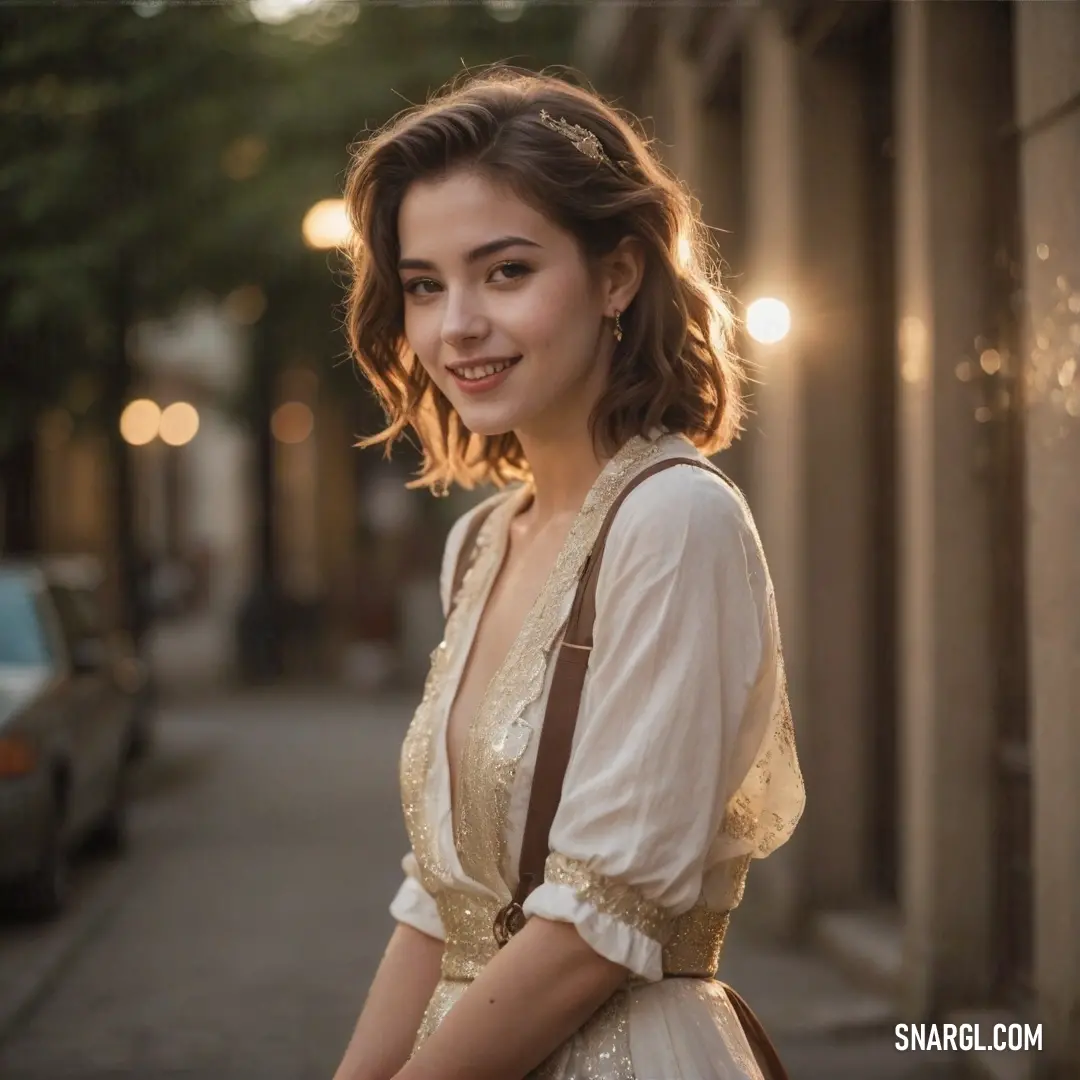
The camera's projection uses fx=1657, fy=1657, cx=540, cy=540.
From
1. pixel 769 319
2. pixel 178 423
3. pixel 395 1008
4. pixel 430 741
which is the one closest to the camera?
pixel 430 741

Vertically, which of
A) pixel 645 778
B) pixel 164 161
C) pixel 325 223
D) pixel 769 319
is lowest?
pixel 645 778

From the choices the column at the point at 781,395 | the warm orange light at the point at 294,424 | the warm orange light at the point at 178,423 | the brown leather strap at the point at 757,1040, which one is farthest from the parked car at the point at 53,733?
the warm orange light at the point at 178,423

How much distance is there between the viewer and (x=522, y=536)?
232 centimetres

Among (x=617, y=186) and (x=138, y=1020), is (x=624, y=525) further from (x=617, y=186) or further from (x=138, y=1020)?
(x=138, y=1020)

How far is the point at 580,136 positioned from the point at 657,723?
0.75 m

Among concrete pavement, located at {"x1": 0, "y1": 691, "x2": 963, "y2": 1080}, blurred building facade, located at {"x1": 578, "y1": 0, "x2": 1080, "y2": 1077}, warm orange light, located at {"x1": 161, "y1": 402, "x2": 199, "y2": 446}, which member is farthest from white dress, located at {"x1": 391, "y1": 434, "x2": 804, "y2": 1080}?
warm orange light, located at {"x1": 161, "y1": 402, "x2": 199, "y2": 446}

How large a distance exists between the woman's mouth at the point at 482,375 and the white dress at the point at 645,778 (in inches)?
6.9

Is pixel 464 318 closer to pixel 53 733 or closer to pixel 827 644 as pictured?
pixel 827 644

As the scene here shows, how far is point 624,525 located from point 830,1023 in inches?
186

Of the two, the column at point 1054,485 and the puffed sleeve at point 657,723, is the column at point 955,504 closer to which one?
the column at point 1054,485

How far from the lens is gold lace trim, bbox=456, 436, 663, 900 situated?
76.5 inches

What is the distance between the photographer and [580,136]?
2049mm

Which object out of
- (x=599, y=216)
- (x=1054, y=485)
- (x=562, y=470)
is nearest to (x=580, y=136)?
(x=599, y=216)

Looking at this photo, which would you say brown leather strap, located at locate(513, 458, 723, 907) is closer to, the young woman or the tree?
the young woman
